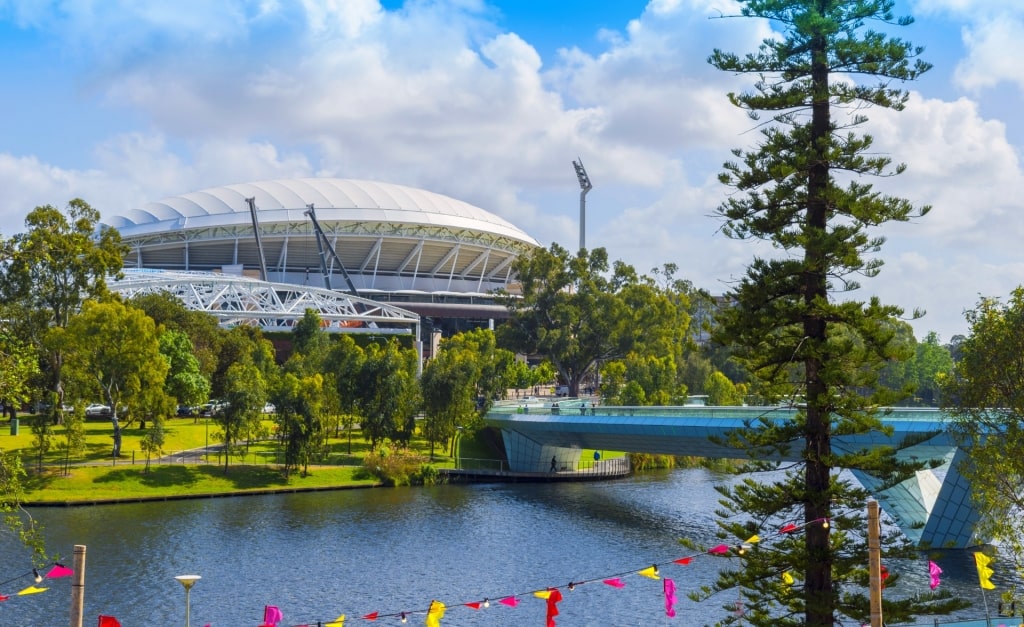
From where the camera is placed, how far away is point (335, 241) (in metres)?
143

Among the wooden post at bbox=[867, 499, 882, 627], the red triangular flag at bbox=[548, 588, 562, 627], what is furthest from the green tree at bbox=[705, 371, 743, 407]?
the wooden post at bbox=[867, 499, 882, 627]

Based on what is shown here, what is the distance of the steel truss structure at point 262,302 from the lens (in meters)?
109

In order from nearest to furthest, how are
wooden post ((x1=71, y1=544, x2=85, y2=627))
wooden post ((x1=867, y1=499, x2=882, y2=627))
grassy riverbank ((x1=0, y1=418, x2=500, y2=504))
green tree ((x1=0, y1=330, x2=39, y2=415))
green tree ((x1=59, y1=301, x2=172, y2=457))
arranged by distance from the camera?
wooden post ((x1=71, y1=544, x2=85, y2=627)) < wooden post ((x1=867, y1=499, x2=882, y2=627)) < green tree ((x1=0, y1=330, x2=39, y2=415)) < grassy riverbank ((x1=0, y1=418, x2=500, y2=504)) < green tree ((x1=59, y1=301, x2=172, y2=457))

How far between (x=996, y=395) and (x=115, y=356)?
49892mm

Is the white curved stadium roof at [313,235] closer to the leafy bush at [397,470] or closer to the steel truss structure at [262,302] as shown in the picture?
the steel truss structure at [262,302]

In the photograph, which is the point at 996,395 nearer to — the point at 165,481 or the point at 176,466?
the point at 165,481

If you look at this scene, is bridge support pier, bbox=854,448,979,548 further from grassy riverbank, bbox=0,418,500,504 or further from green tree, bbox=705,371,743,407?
green tree, bbox=705,371,743,407

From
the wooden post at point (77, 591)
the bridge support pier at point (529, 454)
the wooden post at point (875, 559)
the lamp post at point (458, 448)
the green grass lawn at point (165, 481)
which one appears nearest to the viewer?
the wooden post at point (77, 591)

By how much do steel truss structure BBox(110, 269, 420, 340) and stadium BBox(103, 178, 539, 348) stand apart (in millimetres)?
6136

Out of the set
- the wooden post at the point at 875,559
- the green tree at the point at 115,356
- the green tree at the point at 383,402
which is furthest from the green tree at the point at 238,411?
the wooden post at the point at 875,559

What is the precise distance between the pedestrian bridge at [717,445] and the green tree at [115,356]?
2357 centimetres

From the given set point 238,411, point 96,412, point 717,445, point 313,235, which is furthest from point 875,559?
point 313,235

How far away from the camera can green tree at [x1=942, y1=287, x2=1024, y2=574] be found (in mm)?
26875

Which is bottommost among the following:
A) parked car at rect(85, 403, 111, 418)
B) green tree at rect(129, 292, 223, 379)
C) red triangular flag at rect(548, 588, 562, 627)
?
red triangular flag at rect(548, 588, 562, 627)
